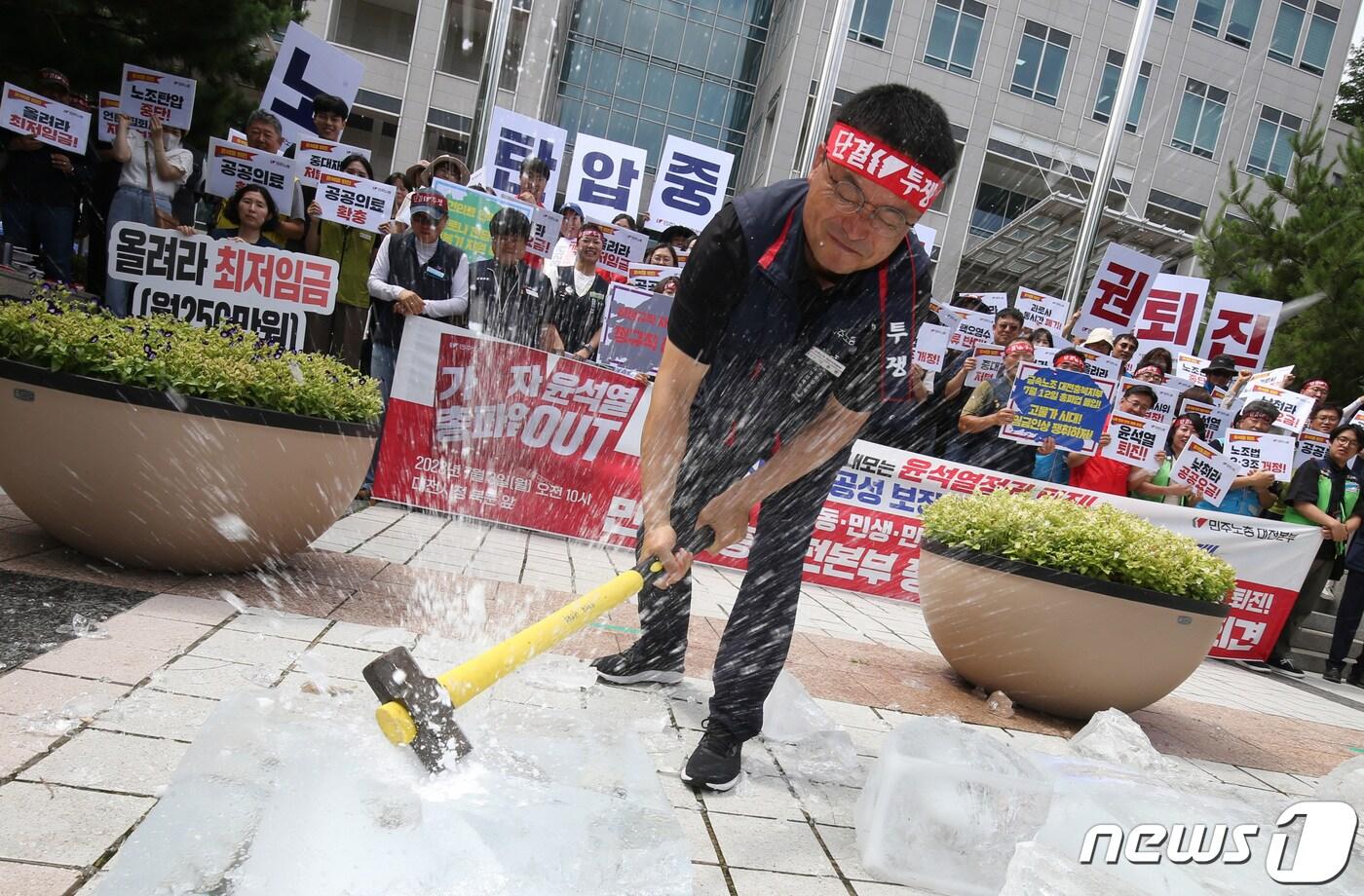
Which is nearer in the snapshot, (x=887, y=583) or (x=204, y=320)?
(x=204, y=320)

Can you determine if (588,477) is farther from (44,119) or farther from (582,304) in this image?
(44,119)

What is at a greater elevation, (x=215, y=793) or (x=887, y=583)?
(x=215, y=793)

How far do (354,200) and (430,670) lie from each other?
449cm

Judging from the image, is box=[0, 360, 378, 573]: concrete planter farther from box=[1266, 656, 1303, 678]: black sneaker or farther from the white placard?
box=[1266, 656, 1303, 678]: black sneaker

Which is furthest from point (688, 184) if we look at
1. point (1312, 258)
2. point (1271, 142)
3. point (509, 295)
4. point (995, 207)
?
point (1271, 142)

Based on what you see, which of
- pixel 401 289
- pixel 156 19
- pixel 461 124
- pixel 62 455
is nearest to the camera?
pixel 62 455

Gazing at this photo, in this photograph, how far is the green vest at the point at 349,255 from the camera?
6.49 meters

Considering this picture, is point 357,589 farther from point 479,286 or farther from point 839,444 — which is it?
point 479,286

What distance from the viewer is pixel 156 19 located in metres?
9.03

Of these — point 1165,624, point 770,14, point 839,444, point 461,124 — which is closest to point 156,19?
point 839,444

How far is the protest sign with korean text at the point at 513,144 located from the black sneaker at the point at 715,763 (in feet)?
23.2

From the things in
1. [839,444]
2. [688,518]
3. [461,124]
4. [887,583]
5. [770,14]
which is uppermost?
[770,14]

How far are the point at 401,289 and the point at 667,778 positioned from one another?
15.1 ft

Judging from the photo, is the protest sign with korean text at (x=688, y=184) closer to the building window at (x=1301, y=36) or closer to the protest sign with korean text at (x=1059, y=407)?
the protest sign with korean text at (x=1059, y=407)
